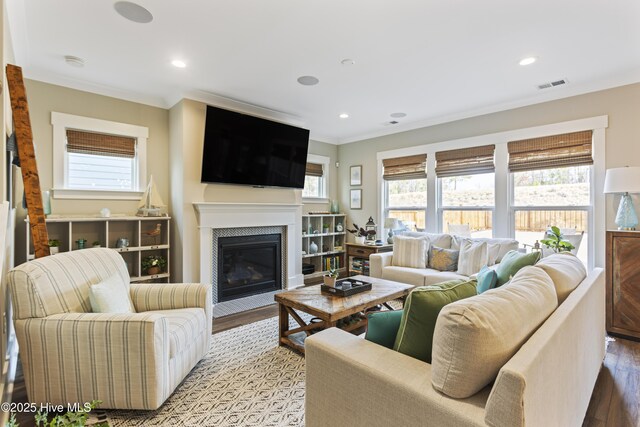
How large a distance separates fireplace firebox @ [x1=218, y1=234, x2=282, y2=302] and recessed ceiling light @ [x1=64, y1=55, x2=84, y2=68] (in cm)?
233

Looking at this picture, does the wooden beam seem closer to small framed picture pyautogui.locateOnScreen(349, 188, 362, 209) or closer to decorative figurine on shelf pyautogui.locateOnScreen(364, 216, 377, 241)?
decorative figurine on shelf pyautogui.locateOnScreen(364, 216, 377, 241)

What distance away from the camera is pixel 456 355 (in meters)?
1.01

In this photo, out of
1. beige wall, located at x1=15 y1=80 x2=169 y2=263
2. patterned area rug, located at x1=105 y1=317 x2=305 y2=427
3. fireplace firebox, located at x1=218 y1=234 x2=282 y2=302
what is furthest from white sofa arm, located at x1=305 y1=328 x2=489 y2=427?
beige wall, located at x1=15 y1=80 x2=169 y2=263

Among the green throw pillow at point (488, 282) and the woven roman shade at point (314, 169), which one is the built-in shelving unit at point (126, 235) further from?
the green throw pillow at point (488, 282)

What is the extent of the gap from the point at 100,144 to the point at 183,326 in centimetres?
274

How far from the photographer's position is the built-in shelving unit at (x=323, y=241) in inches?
Result: 218

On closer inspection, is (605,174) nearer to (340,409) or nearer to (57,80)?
(340,409)

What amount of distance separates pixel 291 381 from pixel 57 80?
3868 millimetres

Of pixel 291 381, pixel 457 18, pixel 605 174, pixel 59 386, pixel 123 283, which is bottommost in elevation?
pixel 291 381

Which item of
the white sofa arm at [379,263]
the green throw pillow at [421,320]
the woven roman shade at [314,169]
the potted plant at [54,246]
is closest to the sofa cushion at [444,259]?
the white sofa arm at [379,263]

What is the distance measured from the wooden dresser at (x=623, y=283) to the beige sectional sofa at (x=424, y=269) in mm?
838

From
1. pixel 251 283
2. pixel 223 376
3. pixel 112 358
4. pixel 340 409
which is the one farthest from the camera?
pixel 251 283

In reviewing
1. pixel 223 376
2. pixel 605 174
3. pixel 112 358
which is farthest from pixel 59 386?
pixel 605 174

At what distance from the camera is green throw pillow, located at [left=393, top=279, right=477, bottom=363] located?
127 centimetres
